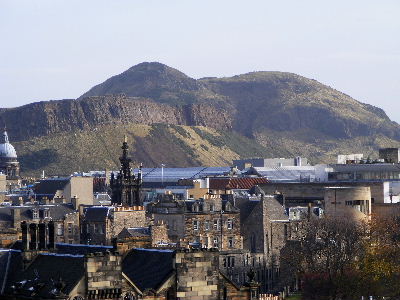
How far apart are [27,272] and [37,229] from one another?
8.50ft

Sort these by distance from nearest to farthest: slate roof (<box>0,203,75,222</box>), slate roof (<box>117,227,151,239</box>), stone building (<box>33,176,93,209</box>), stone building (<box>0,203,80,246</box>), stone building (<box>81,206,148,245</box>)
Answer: slate roof (<box>117,227,151,239</box>) → stone building (<box>81,206,148,245</box>) → stone building (<box>0,203,80,246</box>) → slate roof (<box>0,203,75,222</box>) → stone building (<box>33,176,93,209</box>)

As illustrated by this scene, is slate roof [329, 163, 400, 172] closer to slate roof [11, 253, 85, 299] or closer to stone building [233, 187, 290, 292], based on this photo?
stone building [233, 187, 290, 292]

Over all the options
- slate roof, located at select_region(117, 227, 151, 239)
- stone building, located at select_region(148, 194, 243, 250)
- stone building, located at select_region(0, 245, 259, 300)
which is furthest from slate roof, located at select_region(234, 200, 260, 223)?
stone building, located at select_region(0, 245, 259, 300)

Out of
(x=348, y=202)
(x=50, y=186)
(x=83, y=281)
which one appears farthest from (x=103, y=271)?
(x=50, y=186)

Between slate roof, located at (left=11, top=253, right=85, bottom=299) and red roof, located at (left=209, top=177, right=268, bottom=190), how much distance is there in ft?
378

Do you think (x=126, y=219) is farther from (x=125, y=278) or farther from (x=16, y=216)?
(x=125, y=278)

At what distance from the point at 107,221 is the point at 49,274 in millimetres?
61208

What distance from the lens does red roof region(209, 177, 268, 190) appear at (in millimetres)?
169875

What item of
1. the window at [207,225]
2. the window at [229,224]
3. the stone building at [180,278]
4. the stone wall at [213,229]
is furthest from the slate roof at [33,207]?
the stone building at [180,278]

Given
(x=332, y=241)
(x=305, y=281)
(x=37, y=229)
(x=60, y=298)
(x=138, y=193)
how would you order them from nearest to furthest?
(x=60, y=298) → (x=37, y=229) → (x=305, y=281) → (x=332, y=241) → (x=138, y=193)

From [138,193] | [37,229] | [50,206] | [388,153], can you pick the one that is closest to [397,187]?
[388,153]

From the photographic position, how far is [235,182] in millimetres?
173500

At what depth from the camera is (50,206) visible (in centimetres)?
11875

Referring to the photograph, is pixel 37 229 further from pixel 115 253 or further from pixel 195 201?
pixel 195 201
